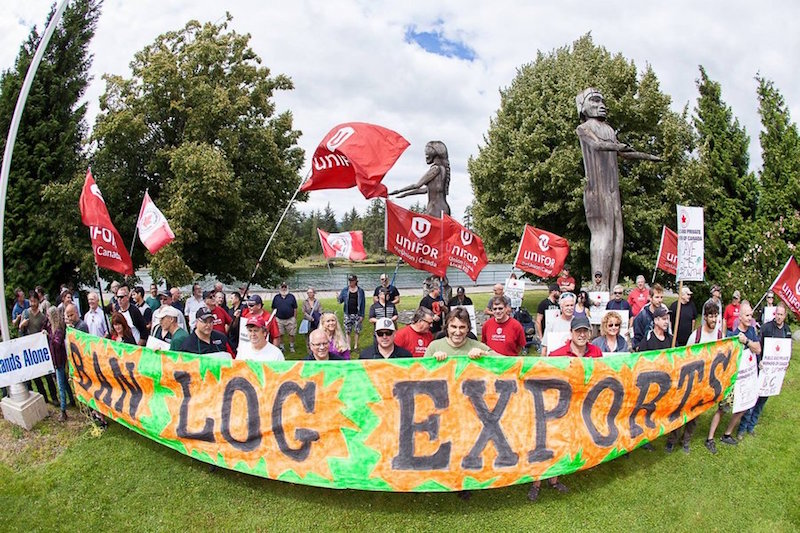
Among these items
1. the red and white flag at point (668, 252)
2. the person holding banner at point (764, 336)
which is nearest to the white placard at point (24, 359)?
the person holding banner at point (764, 336)

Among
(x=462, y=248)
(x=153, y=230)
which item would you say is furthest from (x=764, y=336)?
(x=153, y=230)

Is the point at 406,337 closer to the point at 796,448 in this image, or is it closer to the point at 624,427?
the point at 624,427

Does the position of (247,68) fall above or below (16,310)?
above

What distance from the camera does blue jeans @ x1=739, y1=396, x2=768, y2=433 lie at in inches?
283

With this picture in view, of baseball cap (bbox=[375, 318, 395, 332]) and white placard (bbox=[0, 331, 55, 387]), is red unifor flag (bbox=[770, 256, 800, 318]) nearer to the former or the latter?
baseball cap (bbox=[375, 318, 395, 332])

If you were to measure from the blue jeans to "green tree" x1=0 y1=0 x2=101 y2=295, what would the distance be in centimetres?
1573

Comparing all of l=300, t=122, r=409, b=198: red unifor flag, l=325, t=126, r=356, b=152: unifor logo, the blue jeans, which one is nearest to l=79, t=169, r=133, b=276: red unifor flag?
l=300, t=122, r=409, b=198: red unifor flag

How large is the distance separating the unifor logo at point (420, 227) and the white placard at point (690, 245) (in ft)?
14.6

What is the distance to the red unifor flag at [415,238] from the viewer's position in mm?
9750

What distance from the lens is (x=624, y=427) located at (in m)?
5.53

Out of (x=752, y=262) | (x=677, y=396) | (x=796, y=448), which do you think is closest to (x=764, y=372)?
(x=796, y=448)

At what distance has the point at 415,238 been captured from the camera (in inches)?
395

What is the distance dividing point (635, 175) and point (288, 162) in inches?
496

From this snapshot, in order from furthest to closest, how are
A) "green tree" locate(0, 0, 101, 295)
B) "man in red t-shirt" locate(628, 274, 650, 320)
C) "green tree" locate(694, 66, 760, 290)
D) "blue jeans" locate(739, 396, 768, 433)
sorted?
"green tree" locate(694, 66, 760, 290), "green tree" locate(0, 0, 101, 295), "man in red t-shirt" locate(628, 274, 650, 320), "blue jeans" locate(739, 396, 768, 433)
